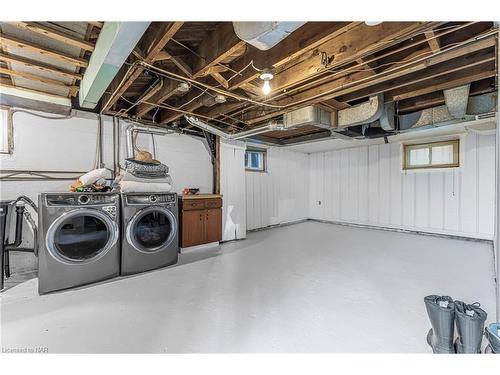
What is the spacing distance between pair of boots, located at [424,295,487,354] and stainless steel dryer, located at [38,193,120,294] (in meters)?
3.05

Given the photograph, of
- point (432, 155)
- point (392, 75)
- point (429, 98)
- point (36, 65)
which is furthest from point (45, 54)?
point (432, 155)

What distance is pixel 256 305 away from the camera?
2.06 meters

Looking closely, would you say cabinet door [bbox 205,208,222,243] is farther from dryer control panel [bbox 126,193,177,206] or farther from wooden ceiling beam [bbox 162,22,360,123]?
wooden ceiling beam [bbox 162,22,360,123]

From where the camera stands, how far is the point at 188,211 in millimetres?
3701

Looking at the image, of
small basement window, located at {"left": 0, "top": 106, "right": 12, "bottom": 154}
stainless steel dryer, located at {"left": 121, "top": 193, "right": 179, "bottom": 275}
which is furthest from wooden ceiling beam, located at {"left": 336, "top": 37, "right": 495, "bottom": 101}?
small basement window, located at {"left": 0, "top": 106, "right": 12, "bottom": 154}

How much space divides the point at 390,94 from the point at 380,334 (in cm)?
287

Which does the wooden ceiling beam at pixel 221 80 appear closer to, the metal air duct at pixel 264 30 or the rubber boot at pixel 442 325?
the metal air duct at pixel 264 30

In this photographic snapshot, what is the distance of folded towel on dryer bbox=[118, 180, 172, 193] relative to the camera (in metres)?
2.88

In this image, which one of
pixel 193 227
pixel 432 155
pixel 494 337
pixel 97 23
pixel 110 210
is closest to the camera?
pixel 494 337

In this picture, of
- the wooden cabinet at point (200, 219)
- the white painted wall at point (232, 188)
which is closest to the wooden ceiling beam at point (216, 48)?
the wooden cabinet at point (200, 219)

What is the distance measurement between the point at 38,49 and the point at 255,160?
443 centimetres

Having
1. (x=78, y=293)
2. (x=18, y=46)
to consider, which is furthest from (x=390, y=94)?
(x=78, y=293)

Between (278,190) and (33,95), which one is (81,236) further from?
(278,190)
